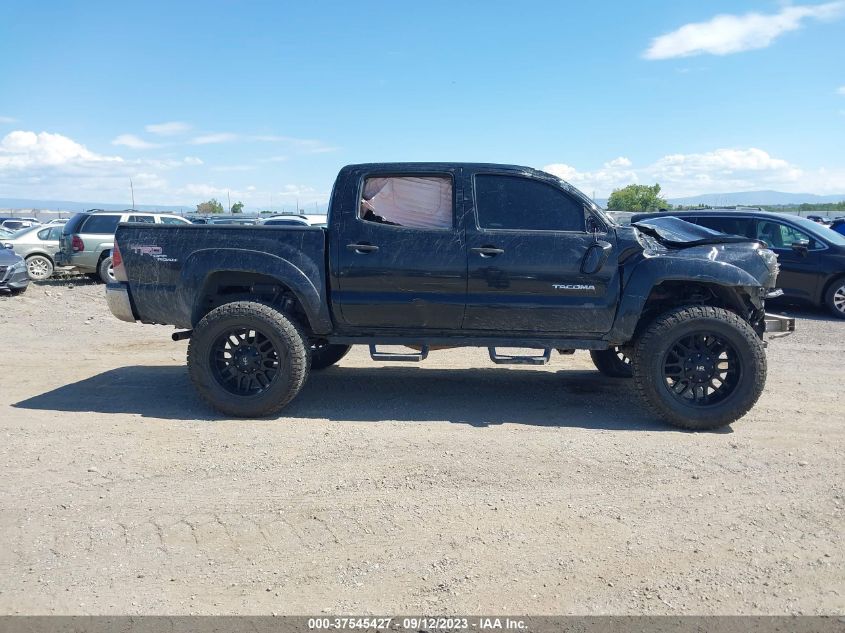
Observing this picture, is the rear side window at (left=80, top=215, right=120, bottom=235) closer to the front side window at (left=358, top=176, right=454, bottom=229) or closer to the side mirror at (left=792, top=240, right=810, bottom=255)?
the front side window at (left=358, top=176, right=454, bottom=229)

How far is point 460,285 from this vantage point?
5.55 m

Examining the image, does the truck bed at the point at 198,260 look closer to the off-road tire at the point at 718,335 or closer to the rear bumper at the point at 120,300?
the rear bumper at the point at 120,300

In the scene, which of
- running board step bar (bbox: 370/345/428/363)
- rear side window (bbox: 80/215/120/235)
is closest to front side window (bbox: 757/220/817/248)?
running board step bar (bbox: 370/345/428/363)

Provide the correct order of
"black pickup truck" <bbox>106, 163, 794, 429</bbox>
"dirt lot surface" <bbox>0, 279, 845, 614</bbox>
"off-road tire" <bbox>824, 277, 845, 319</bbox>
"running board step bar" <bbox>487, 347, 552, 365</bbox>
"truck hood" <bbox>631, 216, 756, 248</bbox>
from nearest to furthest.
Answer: "dirt lot surface" <bbox>0, 279, 845, 614</bbox>
"black pickup truck" <bbox>106, 163, 794, 429</bbox>
"running board step bar" <bbox>487, 347, 552, 365</bbox>
"truck hood" <bbox>631, 216, 756, 248</bbox>
"off-road tire" <bbox>824, 277, 845, 319</bbox>

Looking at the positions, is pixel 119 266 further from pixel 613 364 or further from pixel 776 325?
pixel 776 325

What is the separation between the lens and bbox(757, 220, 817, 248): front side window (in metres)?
11.9

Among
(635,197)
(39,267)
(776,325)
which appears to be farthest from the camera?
(635,197)

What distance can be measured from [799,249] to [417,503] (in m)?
10.2

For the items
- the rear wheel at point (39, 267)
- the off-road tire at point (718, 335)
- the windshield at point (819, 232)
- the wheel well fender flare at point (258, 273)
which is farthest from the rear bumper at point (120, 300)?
the rear wheel at point (39, 267)

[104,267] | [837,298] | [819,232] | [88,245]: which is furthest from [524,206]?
[88,245]

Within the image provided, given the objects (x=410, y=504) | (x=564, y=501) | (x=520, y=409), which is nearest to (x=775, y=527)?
(x=564, y=501)

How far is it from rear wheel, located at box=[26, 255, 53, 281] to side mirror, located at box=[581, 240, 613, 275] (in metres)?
16.1

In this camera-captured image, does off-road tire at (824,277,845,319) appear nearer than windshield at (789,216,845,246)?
Yes

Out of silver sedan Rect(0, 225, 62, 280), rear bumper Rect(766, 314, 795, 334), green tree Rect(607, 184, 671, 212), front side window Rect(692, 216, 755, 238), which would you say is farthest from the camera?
green tree Rect(607, 184, 671, 212)
